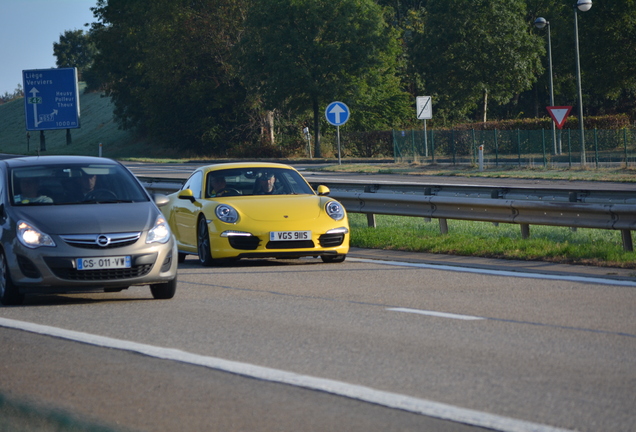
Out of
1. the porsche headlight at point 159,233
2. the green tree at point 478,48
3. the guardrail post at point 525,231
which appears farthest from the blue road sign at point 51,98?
the porsche headlight at point 159,233

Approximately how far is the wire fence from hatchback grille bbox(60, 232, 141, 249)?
29.6 metres

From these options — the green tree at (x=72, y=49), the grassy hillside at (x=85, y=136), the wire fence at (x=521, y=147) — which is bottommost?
the wire fence at (x=521, y=147)

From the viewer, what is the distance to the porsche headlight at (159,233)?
9.64 metres

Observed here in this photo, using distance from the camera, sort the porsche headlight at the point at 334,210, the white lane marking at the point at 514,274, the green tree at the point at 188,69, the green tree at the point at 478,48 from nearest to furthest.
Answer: the white lane marking at the point at 514,274
the porsche headlight at the point at 334,210
the green tree at the point at 478,48
the green tree at the point at 188,69

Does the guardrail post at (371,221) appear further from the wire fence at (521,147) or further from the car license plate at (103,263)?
the wire fence at (521,147)

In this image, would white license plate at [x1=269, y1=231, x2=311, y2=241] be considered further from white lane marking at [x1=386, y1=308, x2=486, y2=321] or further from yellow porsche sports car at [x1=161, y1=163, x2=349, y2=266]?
white lane marking at [x1=386, y1=308, x2=486, y2=321]

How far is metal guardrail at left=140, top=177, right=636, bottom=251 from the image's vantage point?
1265 cm

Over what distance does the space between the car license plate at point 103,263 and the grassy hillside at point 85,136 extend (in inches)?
2541

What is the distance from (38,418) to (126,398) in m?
1.49

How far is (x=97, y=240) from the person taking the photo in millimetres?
9305

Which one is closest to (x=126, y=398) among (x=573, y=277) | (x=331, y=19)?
(x=573, y=277)

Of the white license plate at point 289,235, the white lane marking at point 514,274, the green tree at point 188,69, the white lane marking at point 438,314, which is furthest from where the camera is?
the green tree at point 188,69

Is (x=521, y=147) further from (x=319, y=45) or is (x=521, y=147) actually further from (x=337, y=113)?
(x=319, y=45)

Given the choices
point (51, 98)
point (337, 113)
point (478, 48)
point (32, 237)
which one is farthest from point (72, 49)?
point (32, 237)
